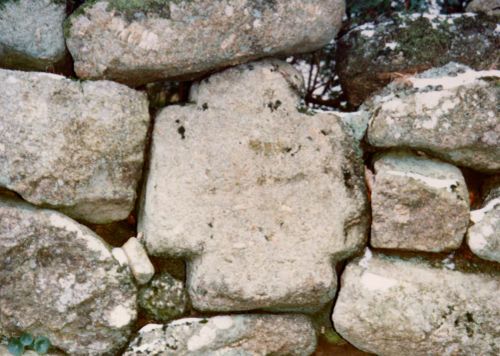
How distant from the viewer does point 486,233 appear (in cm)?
180

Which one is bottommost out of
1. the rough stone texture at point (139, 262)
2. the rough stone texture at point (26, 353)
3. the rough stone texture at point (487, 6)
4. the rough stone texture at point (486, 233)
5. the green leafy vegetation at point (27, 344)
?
the rough stone texture at point (26, 353)

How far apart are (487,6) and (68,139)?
1492 millimetres

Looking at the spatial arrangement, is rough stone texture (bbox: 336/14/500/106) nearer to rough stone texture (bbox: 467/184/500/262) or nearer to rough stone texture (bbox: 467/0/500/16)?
rough stone texture (bbox: 467/0/500/16)

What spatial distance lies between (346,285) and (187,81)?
35.0 inches

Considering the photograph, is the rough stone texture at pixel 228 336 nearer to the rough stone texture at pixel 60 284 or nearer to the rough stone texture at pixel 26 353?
the rough stone texture at pixel 60 284

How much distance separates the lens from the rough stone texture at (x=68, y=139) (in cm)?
171

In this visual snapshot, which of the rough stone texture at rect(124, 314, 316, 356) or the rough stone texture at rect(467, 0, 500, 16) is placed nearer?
the rough stone texture at rect(124, 314, 316, 356)

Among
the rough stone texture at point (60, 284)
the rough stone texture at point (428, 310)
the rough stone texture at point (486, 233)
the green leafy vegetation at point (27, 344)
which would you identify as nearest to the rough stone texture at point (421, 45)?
the rough stone texture at point (486, 233)

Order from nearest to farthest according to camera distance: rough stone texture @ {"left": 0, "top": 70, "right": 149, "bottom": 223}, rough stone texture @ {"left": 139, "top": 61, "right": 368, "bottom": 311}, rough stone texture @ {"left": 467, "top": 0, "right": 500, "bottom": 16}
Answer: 1. rough stone texture @ {"left": 0, "top": 70, "right": 149, "bottom": 223}
2. rough stone texture @ {"left": 139, "top": 61, "right": 368, "bottom": 311}
3. rough stone texture @ {"left": 467, "top": 0, "right": 500, "bottom": 16}

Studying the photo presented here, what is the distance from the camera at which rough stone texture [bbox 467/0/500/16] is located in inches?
76.5

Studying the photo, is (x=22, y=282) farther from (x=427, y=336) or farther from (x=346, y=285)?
(x=427, y=336)

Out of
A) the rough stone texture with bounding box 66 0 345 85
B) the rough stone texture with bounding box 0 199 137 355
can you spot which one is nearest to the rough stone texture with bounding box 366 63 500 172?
the rough stone texture with bounding box 66 0 345 85

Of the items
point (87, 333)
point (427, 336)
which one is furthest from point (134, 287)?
point (427, 336)

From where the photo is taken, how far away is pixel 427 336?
1830mm
